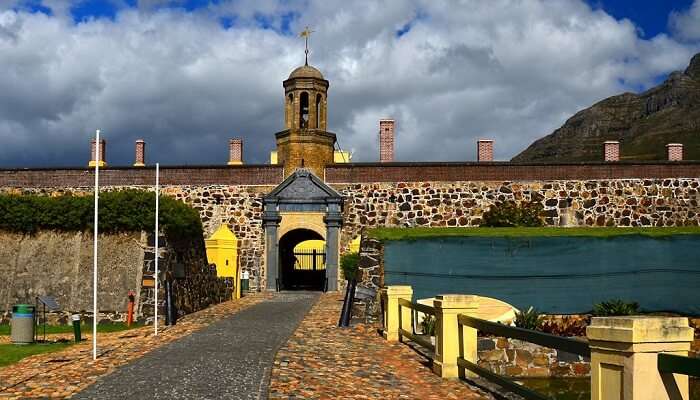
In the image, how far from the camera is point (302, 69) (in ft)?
85.6

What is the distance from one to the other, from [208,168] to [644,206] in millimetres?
14521

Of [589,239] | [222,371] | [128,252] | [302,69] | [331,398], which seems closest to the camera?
[331,398]

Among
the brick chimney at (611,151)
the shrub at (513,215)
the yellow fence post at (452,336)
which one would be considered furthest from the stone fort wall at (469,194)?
the yellow fence post at (452,336)

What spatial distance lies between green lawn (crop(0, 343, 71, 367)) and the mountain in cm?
6248

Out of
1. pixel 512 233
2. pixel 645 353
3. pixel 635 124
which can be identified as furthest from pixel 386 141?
pixel 635 124

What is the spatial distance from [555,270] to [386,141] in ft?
39.7

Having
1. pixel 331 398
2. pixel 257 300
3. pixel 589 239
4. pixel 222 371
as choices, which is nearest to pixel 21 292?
pixel 257 300

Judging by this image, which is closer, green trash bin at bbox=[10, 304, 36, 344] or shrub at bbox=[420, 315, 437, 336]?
green trash bin at bbox=[10, 304, 36, 344]

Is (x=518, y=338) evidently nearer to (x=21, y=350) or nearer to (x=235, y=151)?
(x=21, y=350)

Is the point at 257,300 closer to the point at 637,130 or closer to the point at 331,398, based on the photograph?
the point at 331,398

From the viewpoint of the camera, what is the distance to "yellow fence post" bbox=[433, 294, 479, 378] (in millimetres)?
9492

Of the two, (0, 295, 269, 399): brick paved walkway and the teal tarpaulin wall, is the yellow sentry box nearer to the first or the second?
the teal tarpaulin wall

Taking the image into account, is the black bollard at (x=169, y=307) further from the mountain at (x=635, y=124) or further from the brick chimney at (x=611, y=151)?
the mountain at (x=635, y=124)

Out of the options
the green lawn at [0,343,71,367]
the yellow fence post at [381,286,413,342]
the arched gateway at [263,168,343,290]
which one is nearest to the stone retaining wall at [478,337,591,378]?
the yellow fence post at [381,286,413,342]
